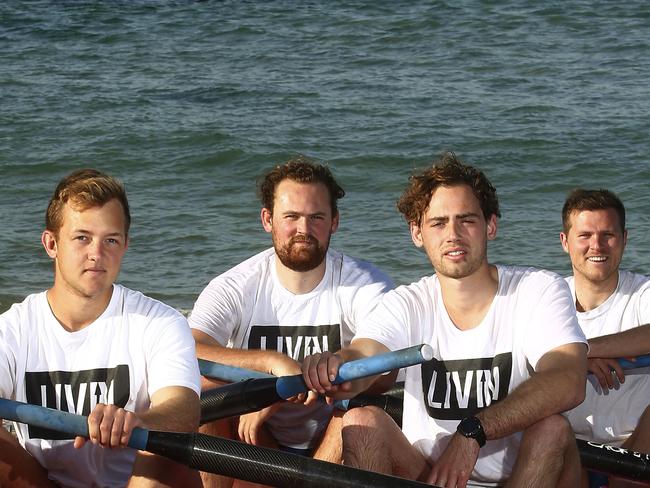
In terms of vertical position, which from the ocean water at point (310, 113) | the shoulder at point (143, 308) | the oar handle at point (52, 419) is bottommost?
the oar handle at point (52, 419)

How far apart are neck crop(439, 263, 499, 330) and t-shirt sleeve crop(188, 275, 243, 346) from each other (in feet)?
3.92

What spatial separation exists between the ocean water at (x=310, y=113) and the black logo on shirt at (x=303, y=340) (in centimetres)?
354

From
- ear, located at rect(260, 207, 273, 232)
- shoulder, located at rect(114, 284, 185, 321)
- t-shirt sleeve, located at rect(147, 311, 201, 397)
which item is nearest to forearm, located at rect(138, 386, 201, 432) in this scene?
t-shirt sleeve, located at rect(147, 311, 201, 397)

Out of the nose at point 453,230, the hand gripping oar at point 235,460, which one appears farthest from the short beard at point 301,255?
the hand gripping oar at point 235,460

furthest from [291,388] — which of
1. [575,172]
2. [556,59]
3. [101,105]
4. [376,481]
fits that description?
[556,59]

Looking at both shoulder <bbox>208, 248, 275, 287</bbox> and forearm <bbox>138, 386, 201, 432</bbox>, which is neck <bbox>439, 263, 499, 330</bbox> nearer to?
forearm <bbox>138, 386, 201, 432</bbox>

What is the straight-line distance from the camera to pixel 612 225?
544 centimetres

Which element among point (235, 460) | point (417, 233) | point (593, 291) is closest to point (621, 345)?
point (593, 291)

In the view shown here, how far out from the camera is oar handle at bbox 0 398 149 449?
3.77m

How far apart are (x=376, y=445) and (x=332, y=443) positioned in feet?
2.08

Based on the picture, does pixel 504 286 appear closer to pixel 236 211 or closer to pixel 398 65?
pixel 236 211

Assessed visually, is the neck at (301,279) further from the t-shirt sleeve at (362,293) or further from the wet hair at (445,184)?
the wet hair at (445,184)

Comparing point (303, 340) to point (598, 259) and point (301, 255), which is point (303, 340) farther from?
point (598, 259)

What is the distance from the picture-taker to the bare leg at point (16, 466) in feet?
13.2
